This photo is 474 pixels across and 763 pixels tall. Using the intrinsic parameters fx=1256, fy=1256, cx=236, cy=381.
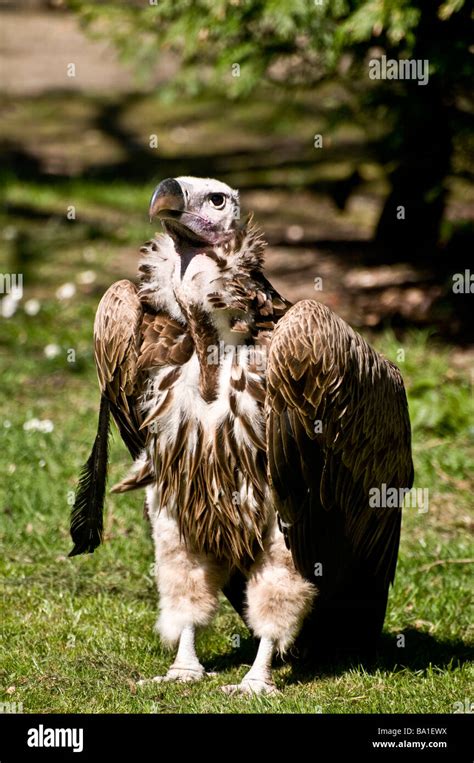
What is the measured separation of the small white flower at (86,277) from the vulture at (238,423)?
4.71 metres

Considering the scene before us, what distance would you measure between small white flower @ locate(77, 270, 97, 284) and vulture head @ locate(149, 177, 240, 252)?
Answer: 16.4 feet

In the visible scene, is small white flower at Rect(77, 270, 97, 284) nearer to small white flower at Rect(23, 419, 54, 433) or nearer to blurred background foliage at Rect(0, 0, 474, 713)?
blurred background foliage at Rect(0, 0, 474, 713)

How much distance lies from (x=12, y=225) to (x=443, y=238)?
3507mm

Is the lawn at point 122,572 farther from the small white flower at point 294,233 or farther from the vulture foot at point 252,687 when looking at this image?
the small white flower at point 294,233

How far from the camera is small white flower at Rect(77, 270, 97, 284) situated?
9.13 m

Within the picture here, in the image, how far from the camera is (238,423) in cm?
416

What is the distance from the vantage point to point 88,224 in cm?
1034

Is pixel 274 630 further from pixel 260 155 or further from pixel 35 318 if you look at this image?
pixel 260 155

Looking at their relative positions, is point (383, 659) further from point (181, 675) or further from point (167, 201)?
point (167, 201)

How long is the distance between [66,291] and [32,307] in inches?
12.5

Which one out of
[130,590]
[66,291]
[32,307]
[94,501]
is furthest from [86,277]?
[94,501]

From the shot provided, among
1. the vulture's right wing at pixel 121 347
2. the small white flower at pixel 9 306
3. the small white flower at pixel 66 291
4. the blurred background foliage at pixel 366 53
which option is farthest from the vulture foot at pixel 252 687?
the small white flower at pixel 66 291

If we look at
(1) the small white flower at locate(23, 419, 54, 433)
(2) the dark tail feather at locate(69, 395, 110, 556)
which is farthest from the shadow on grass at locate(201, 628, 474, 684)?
(1) the small white flower at locate(23, 419, 54, 433)
